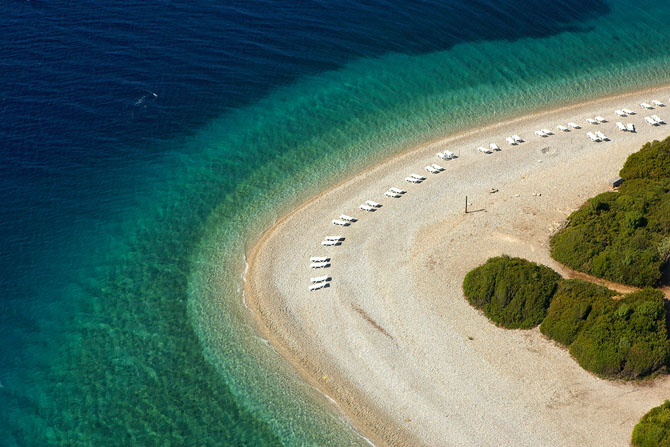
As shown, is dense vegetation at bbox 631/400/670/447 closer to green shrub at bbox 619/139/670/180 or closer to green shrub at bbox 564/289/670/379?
green shrub at bbox 564/289/670/379

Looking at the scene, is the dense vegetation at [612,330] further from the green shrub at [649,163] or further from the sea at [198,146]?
the sea at [198,146]

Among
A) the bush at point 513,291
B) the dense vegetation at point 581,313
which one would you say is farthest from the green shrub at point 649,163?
the bush at point 513,291

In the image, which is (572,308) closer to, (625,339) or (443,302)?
(625,339)

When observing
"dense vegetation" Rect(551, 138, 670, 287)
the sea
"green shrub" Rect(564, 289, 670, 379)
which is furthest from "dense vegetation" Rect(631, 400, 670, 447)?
the sea

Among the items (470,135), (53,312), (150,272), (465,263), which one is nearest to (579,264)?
A: (465,263)

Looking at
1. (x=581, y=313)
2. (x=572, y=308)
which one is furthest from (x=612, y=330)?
(x=572, y=308)
